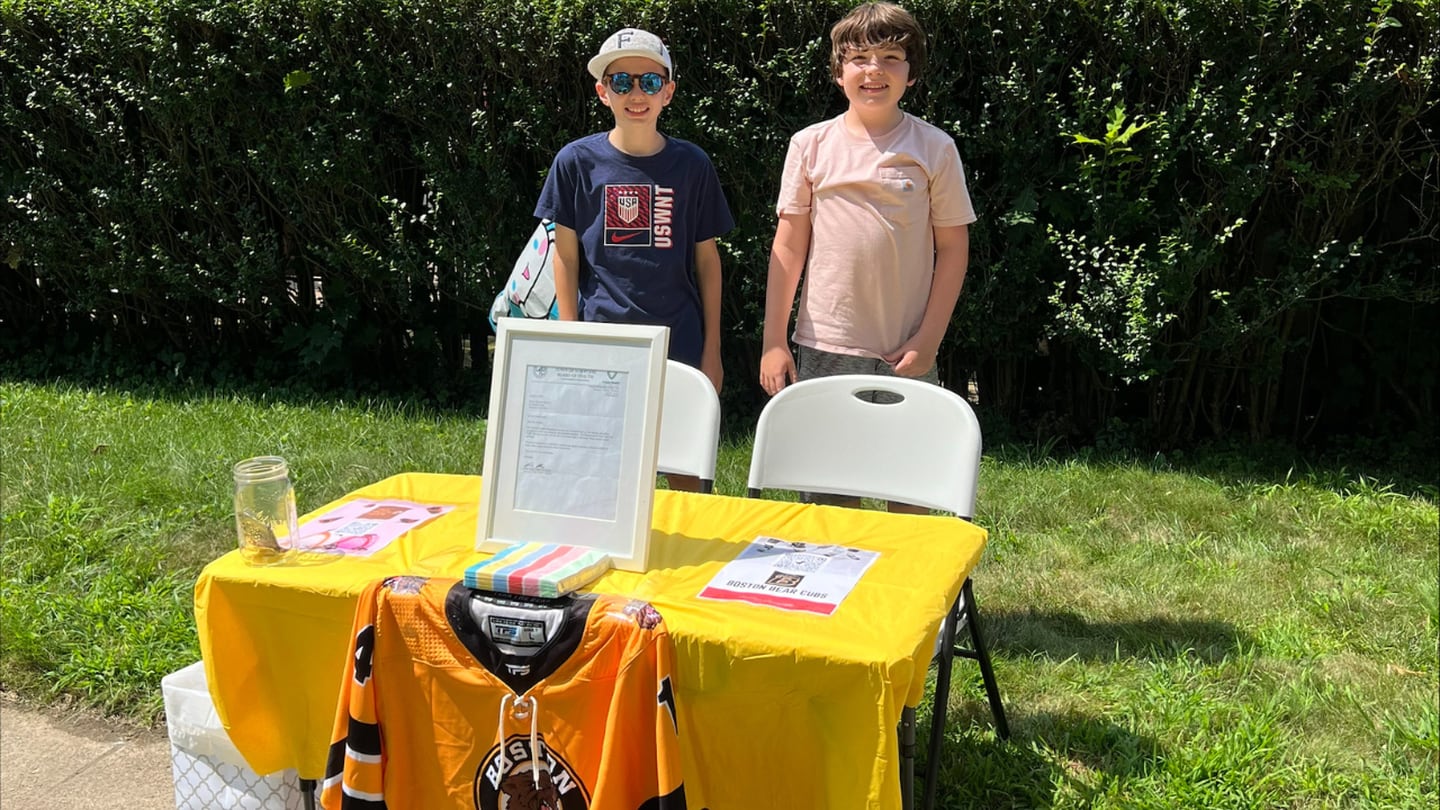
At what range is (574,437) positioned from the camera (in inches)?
85.9

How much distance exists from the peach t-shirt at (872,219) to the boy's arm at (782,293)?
0.04m

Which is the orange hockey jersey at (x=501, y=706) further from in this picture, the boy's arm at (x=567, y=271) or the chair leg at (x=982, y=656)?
the boy's arm at (x=567, y=271)

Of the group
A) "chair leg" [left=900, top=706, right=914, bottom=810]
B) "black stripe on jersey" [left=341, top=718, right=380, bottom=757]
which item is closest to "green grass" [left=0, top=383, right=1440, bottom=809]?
"chair leg" [left=900, top=706, right=914, bottom=810]

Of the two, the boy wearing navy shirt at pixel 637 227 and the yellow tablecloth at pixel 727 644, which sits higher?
the boy wearing navy shirt at pixel 637 227

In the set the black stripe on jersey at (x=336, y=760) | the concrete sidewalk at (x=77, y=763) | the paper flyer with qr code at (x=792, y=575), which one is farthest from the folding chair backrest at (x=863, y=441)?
the concrete sidewalk at (x=77, y=763)

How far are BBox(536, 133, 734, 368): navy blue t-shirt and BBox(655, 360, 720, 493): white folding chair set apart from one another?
425 millimetres

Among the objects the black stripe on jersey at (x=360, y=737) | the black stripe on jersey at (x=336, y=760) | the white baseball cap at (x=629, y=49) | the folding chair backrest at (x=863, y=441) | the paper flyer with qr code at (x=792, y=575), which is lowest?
the black stripe on jersey at (x=336, y=760)

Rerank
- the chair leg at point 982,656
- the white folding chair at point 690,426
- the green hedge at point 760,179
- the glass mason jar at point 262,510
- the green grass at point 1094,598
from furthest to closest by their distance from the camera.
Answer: the green hedge at point 760,179, the white folding chair at point 690,426, the green grass at point 1094,598, the chair leg at point 982,656, the glass mason jar at point 262,510

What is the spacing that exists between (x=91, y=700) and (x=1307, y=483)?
15.8 feet

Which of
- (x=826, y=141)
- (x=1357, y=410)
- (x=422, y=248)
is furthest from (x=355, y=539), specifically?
(x=1357, y=410)

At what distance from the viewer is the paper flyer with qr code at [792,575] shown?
202 cm

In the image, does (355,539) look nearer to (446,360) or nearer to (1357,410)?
(446,360)

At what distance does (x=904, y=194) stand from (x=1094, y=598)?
5.30 feet

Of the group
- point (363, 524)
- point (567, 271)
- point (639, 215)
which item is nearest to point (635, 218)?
point (639, 215)
